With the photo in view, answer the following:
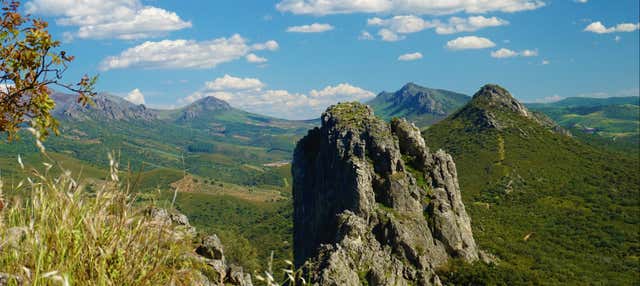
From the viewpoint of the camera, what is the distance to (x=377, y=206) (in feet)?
198

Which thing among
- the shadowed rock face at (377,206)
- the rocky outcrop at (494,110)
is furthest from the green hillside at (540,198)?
the shadowed rock face at (377,206)

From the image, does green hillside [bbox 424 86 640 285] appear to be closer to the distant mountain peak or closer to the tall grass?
the distant mountain peak

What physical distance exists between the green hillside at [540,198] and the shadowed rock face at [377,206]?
6045 millimetres

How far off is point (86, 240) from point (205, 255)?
15.2m

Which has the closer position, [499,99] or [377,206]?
[377,206]

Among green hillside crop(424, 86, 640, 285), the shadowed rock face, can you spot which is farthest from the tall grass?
green hillside crop(424, 86, 640, 285)

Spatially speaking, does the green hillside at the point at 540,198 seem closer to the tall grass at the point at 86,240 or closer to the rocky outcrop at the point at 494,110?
the rocky outcrop at the point at 494,110

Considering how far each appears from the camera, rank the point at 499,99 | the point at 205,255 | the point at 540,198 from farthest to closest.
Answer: the point at 499,99
the point at 540,198
the point at 205,255

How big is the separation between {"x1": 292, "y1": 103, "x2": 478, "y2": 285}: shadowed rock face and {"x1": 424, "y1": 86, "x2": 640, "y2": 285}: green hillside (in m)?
6.05

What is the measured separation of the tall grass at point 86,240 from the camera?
4.80 meters

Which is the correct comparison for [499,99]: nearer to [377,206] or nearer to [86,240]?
[377,206]

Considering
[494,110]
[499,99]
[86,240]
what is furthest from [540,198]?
[86,240]

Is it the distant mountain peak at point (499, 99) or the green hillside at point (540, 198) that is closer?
the green hillside at point (540, 198)

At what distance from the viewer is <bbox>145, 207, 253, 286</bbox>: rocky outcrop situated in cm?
613
